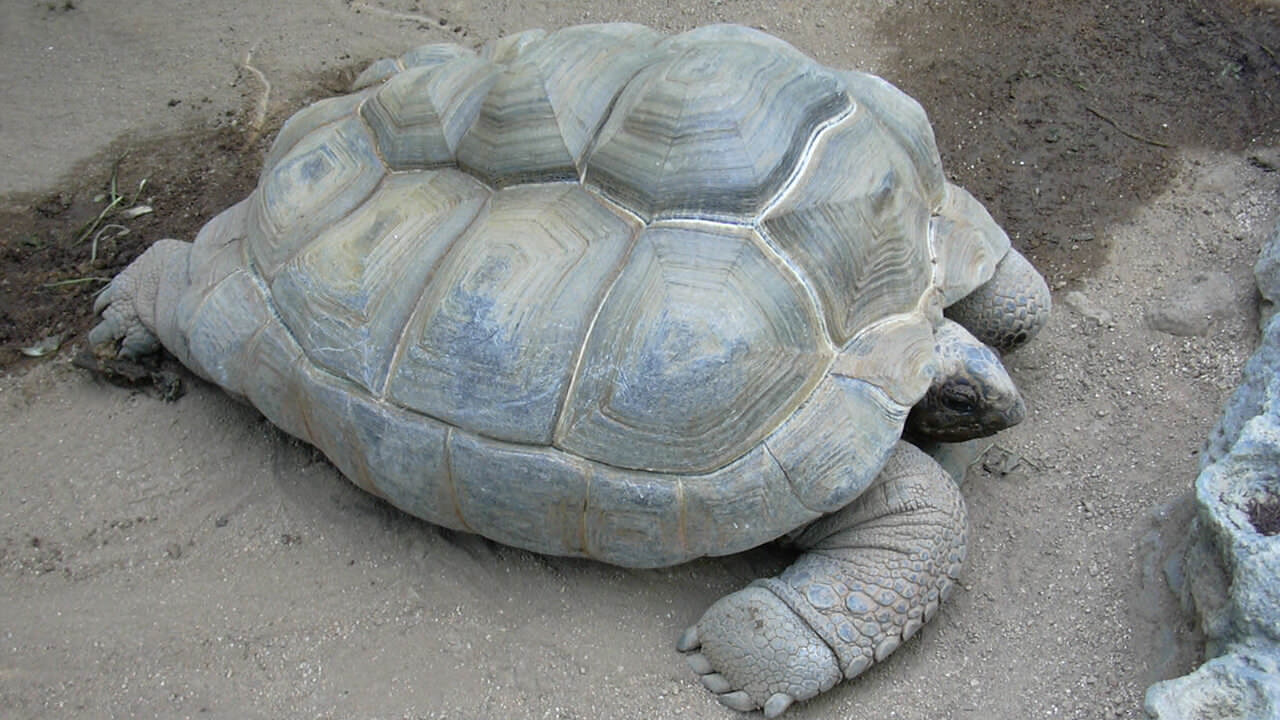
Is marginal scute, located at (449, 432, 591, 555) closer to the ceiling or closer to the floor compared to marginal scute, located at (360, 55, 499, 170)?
closer to the floor

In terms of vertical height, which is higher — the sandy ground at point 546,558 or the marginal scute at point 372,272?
the marginal scute at point 372,272

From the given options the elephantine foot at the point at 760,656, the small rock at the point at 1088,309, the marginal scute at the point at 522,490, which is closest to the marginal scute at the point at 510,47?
the marginal scute at the point at 522,490

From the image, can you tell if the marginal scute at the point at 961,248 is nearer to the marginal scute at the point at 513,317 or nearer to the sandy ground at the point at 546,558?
the sandy ground at the point at 546,558

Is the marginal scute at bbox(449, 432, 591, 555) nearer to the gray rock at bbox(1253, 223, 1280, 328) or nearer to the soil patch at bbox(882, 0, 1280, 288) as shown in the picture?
the soil patch at bbox(882, 0, 1280, 288)

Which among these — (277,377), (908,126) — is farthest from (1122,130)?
(277,377)

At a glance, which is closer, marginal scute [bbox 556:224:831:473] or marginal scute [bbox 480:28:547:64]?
marginal scute [bbox 556:224:831:473]

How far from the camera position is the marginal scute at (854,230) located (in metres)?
2.77

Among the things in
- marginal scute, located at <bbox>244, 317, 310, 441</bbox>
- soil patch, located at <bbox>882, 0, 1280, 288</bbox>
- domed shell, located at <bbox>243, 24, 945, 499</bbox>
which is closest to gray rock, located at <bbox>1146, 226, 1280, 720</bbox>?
domed shell, located at <bbox>243, 24, 945, 499</bbox>

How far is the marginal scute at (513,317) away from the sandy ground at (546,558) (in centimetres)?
66

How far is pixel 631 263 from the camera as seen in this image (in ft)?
8.89

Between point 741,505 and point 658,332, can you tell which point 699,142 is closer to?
point 658,332

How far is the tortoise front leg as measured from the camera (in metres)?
2.73

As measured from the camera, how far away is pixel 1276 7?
4.65 m

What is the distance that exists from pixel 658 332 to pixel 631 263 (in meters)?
0.22
